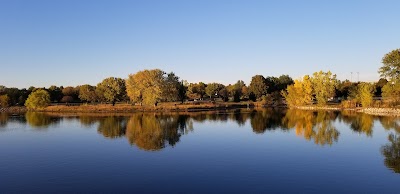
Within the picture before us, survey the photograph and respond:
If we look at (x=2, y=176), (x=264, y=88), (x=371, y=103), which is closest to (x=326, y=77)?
(x=371, y=103)

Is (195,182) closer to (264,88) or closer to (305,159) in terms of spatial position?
(305,159)

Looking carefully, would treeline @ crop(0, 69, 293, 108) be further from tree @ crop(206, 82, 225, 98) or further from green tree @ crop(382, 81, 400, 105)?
green tree @ crop(382, 81, 400, 105)

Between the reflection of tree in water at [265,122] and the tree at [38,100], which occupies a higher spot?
the tree at [38,100]

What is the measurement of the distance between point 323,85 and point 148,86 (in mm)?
56558

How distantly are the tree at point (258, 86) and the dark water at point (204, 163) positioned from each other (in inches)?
3872

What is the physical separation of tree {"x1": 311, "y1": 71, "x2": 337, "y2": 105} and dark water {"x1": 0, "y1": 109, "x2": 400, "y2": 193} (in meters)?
66.1

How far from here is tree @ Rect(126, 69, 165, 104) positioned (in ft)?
362

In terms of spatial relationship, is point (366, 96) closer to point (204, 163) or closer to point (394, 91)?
point (394, 91)

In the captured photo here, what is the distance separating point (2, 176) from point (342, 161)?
87.9ft

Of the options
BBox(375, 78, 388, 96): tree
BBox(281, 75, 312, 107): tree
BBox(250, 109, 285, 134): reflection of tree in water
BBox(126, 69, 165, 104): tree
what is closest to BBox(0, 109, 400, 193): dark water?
BBox(250, 109, 285, 134): reflection of tree in water

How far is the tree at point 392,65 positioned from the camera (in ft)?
295

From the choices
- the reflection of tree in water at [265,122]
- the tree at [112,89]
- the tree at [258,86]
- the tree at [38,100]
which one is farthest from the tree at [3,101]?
the reflection of tree in water at [265,122]

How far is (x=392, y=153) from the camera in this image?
1335 inches

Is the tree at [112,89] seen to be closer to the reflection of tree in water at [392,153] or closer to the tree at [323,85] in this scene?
the tree at [323,85]
